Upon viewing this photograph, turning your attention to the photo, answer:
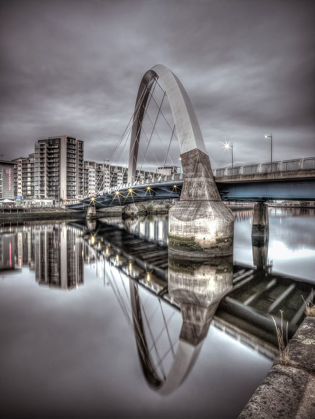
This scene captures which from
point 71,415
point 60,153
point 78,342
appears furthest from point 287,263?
point 60,153

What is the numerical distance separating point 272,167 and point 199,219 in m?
8.64

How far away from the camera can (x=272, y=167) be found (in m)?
21.8

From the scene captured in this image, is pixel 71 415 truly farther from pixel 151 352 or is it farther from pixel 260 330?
pixel 260 330

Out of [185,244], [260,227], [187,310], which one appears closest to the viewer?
[187,310]

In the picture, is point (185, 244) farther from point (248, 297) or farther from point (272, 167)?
point (272, 167)

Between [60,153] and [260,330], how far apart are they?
110636 millimetres

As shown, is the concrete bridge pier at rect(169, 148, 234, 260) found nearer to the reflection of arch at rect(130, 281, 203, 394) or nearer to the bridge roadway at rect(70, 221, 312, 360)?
the bridge roadway at rect(70, 221, 312, 360)

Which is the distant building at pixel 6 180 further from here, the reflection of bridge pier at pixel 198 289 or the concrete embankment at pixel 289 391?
the concrete embankment at pixel 289 391

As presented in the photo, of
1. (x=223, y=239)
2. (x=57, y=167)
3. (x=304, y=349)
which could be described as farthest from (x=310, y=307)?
(x=57, y=167)

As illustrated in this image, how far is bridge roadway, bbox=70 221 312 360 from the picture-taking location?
8242 millimetres

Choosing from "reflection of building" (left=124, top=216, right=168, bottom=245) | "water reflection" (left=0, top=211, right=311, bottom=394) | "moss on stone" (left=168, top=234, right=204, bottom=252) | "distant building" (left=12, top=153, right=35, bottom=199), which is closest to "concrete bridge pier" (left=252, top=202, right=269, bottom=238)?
"water reflection" (left=0, top=211, right=311, bottom=394)

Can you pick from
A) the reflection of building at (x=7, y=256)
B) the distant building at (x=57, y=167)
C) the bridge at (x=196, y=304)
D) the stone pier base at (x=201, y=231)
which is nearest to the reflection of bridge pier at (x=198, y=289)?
the bridge at (x=196, y=304)

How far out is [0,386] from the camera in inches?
225

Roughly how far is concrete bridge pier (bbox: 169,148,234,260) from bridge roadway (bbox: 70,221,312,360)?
7.07 feet
